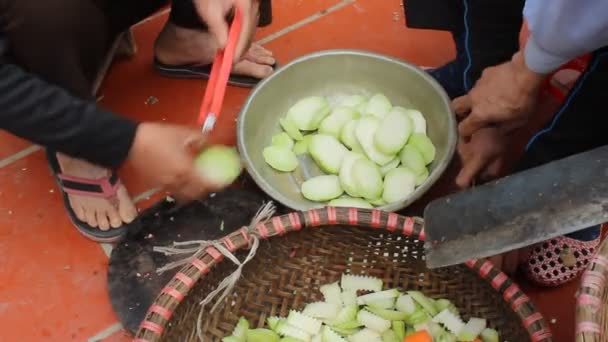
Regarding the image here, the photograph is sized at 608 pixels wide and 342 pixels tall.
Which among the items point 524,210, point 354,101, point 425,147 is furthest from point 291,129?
point 524,210

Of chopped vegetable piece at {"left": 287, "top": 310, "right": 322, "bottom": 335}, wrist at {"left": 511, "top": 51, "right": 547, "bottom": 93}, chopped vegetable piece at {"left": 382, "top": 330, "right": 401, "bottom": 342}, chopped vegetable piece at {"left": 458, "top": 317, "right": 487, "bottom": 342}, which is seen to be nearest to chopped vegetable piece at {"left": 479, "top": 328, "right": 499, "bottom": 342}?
chopped vegetable piece at {"left": 458, "top": 317, "right": 487, "bottom": 342}

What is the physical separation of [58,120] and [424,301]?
1.74 feet

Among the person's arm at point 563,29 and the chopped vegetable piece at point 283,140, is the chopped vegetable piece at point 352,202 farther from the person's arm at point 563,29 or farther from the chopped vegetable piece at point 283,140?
the person's arm at point 563,29

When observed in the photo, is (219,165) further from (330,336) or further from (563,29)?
(563,29)

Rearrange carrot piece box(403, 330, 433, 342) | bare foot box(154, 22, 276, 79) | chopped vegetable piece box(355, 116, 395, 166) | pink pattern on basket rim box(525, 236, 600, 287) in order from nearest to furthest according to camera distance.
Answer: carrot piece box(403, 330, 433, 342) → pink pattern on basket rim box(525, 236, 600, 287) → chopped vegetable piece box(355, 116, 395, 166) → bare foot box(154, 22, 276, 79)

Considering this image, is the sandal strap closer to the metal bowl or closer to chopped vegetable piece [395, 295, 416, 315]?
the metal bowl

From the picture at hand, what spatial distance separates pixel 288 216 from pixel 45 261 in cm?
49

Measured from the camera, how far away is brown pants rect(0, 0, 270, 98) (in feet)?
2.85

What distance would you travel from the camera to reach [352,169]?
104 cm

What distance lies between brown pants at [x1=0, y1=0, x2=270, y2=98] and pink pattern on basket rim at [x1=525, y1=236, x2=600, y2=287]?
2.36 feet

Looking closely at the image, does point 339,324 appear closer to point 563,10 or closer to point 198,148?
point 198,148

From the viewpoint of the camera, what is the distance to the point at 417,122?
43.0 inches

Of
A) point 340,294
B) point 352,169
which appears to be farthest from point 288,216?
point 352,169

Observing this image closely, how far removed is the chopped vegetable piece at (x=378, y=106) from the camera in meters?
1.11
